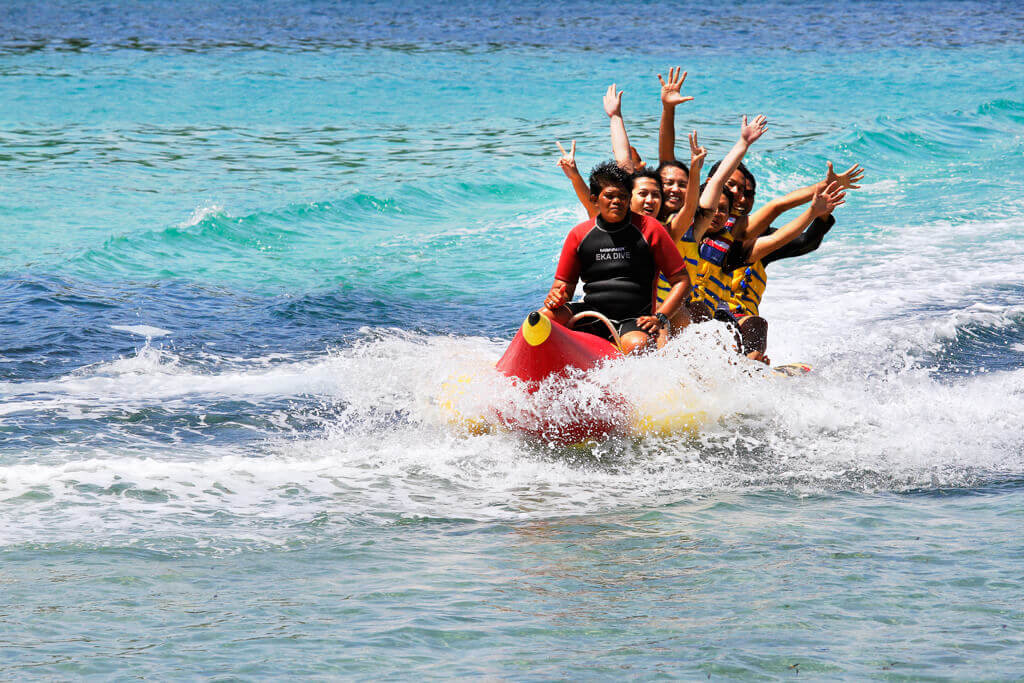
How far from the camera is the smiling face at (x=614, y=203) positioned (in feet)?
18.4

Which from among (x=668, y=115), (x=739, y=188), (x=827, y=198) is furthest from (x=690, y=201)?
(x=668, y=115)

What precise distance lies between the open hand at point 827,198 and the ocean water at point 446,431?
851mm

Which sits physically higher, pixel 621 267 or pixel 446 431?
pixel 621 267

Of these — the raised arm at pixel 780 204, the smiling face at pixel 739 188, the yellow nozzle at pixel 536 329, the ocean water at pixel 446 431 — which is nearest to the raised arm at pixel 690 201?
the smiling face at pixel 739 188

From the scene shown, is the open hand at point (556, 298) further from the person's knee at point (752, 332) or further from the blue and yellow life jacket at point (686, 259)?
the person's knee at point (752, 332)

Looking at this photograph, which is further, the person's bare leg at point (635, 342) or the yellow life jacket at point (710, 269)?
the yellow life jacket at point (710, 269)

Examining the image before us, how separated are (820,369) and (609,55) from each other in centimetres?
1803

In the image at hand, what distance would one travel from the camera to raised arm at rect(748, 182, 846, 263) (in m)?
5.98

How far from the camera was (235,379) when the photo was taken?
735 cm

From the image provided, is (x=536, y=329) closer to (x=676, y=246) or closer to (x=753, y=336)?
(x=676, y=246)

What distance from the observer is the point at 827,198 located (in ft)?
19.6

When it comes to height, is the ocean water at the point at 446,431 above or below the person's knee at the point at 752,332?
below

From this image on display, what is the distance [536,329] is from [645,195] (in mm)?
1118

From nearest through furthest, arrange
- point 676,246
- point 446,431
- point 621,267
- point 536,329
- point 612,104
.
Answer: point 536,329 → point 621,267 → point 446,431 → point 676,246 → point 612,104
